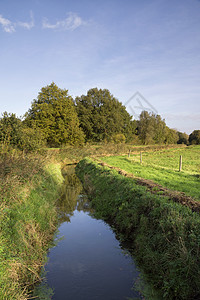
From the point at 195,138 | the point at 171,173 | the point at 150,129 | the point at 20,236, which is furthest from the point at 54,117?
the point at 195,138

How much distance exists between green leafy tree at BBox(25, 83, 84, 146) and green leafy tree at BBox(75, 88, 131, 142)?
8591 millimetres

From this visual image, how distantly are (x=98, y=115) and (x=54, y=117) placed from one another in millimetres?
14625

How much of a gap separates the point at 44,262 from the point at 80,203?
674cm

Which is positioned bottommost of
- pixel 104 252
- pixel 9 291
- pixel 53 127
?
pixel 104 252

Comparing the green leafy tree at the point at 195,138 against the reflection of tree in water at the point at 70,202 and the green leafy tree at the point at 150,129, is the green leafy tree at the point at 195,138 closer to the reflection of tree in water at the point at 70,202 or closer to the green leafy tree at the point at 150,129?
the green leafy tree at the point at 150,129

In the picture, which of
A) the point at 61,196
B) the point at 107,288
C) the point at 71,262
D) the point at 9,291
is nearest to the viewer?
the point at 9,291

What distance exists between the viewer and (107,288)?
5.66 metres

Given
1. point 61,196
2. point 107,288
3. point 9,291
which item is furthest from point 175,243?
point 61,196

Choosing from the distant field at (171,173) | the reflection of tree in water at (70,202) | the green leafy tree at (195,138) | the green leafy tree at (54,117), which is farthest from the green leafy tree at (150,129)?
the reflection of tree in water at (70,202)

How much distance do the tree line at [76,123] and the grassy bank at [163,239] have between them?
10.1 m

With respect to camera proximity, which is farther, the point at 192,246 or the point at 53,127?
the point at 53,127

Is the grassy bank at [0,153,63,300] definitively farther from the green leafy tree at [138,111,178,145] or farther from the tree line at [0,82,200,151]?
the green leafy tree at [138,111,178,145]

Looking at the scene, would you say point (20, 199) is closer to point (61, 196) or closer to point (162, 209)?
point (162, 209)

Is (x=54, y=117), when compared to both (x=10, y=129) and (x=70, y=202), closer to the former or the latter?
(x=10, y=129)
